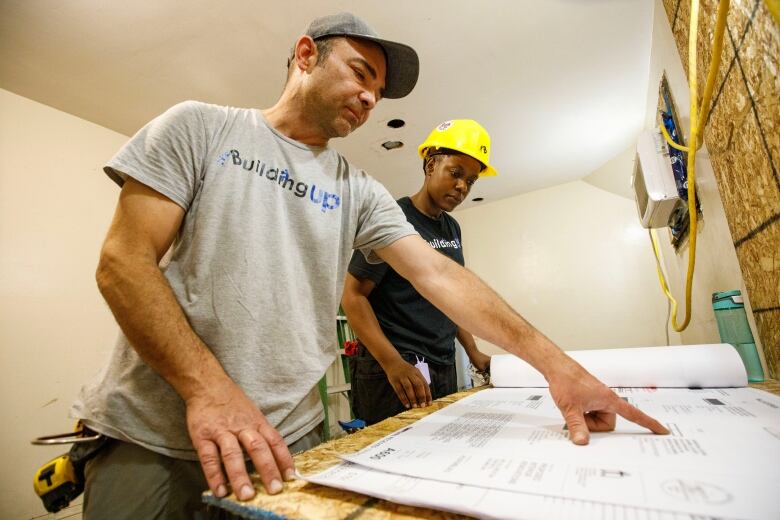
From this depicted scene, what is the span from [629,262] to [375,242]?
393 cm

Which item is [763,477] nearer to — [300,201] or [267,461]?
[267,461]

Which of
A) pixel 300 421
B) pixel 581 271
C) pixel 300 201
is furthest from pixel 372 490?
pixel 581 271

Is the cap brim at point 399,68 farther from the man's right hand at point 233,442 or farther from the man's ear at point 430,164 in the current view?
the man's right hand at point 233,442

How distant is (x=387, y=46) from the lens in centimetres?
98

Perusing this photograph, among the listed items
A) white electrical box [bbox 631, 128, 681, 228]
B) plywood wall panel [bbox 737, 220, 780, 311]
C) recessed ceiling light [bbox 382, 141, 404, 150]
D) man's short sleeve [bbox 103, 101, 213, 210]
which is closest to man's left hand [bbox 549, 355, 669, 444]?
plywood wall panel [bbox 737, 220, 780, 311]

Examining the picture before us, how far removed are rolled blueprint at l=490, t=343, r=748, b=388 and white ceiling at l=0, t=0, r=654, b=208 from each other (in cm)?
194

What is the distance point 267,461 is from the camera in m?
0.42

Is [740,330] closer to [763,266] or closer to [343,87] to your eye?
[763,266]

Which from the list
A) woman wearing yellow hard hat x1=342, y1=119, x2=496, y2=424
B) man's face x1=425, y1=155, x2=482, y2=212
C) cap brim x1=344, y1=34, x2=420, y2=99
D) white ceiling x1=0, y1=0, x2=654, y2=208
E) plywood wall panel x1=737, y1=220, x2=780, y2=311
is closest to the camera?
plywood wall panel x1=737, y1=220, x2=780, y2=311

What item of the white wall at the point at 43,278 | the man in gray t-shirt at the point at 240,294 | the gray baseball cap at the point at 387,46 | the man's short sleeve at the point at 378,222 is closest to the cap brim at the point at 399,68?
the gray baseball cap at the point at 387,46

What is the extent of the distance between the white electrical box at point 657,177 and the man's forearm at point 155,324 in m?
1.55

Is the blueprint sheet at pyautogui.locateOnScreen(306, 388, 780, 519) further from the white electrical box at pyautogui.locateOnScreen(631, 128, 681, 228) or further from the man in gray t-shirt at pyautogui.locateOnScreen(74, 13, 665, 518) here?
the white electrical box at pyautogui.locateOnScreen(631, 128, 681, 228)

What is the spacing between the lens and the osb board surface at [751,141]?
62cm

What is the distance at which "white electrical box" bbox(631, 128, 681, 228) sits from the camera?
1.30 m
